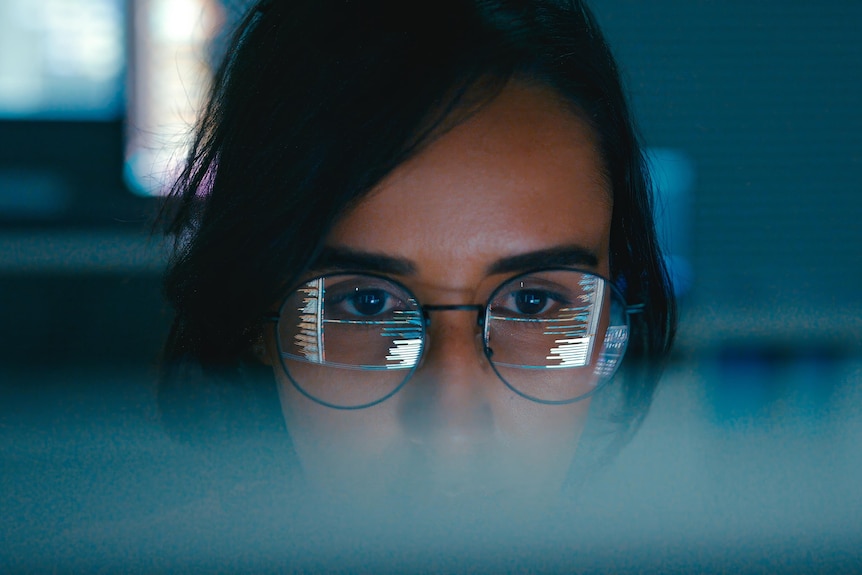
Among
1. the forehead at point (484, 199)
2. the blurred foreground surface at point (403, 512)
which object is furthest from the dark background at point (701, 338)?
the forehead at point (484, 199)

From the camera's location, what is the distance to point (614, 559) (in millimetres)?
427

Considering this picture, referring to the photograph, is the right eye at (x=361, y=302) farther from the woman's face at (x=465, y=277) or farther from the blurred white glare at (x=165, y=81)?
the blurred white glare at (x=165, y=81)

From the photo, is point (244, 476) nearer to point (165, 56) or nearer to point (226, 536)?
point (226, 536)

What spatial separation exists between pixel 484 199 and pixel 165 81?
591 millimetres

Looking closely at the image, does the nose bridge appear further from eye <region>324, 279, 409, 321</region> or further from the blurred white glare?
the blurred white glare

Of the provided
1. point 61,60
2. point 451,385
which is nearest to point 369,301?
point 451,385

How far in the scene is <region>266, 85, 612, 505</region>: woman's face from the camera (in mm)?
494

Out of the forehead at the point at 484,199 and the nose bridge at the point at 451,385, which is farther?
the forehead at the point at 484,199

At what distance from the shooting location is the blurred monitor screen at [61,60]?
0.59 meters

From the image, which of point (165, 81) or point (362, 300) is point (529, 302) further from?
point (165, 81)

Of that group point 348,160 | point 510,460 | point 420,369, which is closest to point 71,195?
point 348,160

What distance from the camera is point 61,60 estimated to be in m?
0.78

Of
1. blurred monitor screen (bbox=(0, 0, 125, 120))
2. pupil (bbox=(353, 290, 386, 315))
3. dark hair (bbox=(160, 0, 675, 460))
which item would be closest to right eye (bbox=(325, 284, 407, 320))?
pupil (bbox=(353, 290, 386, 315))

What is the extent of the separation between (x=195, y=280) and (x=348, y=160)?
212 millimetres
